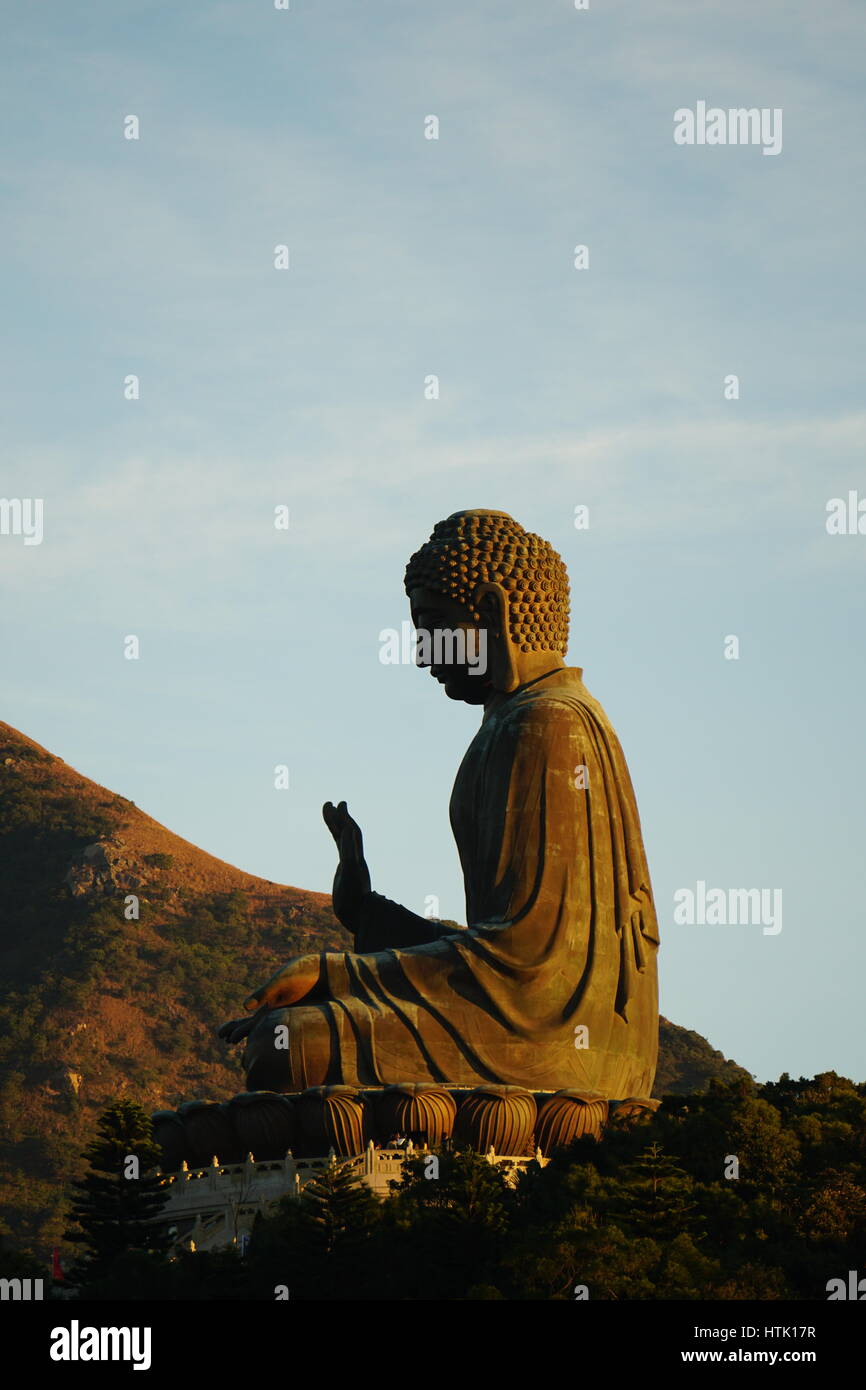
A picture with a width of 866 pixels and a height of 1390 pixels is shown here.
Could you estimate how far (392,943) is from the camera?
1711 centimetres

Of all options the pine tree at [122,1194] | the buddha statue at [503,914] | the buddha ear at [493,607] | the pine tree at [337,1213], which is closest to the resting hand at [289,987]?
the buddha statue at [503,914]

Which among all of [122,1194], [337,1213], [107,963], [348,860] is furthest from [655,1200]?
[107,963]

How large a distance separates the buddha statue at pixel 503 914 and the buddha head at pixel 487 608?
0.6 inches

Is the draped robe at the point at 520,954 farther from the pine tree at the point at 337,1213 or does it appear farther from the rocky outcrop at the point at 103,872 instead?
the rocky outcrop at the point at 103,872

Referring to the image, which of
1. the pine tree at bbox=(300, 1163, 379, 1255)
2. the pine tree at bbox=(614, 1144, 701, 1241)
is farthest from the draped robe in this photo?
the pine tree at bbox=(614, 1144, 701, 1241)

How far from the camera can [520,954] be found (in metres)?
16.0

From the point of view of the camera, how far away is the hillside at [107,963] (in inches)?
1489

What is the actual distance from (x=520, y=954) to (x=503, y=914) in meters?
0.39

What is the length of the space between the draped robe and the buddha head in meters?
0.29

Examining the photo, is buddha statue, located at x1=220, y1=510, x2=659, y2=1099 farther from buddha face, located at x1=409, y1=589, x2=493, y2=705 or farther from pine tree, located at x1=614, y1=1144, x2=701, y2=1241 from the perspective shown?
pine tree, located at x1=614, y1=1144, x2=701, y2=1241

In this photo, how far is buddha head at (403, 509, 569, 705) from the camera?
56.8 ft
